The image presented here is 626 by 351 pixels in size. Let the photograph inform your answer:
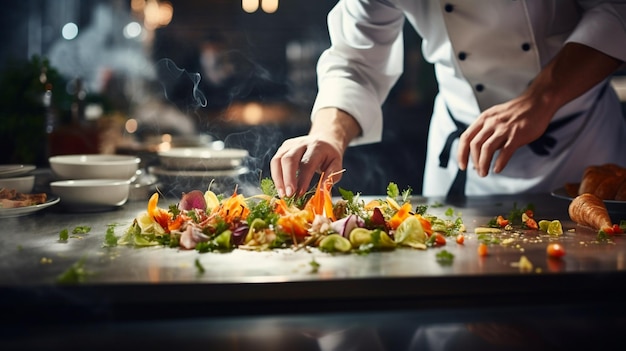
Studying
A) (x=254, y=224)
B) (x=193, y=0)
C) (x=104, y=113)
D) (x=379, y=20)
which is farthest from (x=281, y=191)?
(x=193, y=0)

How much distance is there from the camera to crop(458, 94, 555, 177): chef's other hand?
1.96 m

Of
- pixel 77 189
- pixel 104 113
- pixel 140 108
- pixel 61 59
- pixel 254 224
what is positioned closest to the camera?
pixel 254 224

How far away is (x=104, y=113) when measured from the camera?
4527 mm

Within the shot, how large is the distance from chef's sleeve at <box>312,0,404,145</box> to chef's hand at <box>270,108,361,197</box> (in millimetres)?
143

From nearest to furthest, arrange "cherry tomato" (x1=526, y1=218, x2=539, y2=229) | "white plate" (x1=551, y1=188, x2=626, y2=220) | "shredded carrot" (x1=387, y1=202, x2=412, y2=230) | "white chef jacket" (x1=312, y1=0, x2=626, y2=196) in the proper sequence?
"shredded carrot" (x1=387, y1=202, x2=412, y2=230), "cherry tomato" (x1=526, y1=218, x2=539, y2=229), "white plate" (x1=551, y1=188, x2=626, y2=220), "white chef jacket" (x1=312, y1=0, x2=626, y2=196)

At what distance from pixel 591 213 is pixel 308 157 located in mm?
829

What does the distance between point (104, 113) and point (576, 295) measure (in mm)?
3882

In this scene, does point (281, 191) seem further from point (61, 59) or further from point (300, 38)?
point (300, 38)

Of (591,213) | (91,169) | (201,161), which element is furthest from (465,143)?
(91,169)

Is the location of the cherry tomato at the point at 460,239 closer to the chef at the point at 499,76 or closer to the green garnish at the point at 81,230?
the chef at the point at 499,76

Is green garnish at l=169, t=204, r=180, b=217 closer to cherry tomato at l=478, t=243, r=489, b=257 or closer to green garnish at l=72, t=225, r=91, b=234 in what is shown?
green garnish at l=72, t=225, r=91, b=234

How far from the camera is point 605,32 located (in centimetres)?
214

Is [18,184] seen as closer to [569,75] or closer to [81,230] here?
[81,230]

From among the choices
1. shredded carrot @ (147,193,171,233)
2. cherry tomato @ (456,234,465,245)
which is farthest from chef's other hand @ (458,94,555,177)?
shredded carrot @ (147,193,171,233)
